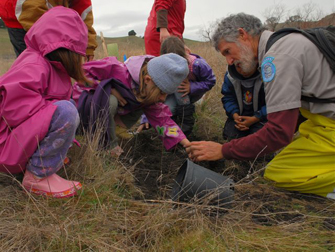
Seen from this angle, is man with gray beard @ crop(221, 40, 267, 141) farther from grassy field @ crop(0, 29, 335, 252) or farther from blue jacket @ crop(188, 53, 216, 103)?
grassy field @ crop(0, 29, 335, 252)

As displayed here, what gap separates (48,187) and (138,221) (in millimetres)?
606

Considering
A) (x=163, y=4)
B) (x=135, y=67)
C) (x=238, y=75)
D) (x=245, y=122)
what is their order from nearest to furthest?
(x=135, y=67) < (x=238, y=75) < (x=245, y=122) < (x=163, y=4)

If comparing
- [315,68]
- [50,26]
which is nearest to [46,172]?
[50,26]

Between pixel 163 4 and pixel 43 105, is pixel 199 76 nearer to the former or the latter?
pixel 163 4

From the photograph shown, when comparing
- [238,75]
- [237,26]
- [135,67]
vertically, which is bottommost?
[238,75]

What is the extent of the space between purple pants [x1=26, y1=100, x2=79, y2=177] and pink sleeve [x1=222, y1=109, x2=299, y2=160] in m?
1.03

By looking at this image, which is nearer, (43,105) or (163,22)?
(43,105)

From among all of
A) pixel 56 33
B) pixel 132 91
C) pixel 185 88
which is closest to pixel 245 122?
pixel 185 88

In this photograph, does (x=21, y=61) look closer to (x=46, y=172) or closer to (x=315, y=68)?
(x=46, y=172)

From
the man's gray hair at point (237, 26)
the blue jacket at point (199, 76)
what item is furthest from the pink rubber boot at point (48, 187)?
the blue jacket at point (199, 76)

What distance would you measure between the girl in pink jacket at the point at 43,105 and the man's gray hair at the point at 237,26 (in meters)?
0.99

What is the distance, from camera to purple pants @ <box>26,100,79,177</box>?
5.60ft

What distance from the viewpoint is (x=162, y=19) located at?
3.75 meters

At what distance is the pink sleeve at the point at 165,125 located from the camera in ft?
8.76
